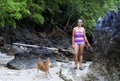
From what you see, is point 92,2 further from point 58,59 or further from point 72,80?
point 72,80

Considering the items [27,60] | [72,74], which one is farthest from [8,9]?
[72,74]

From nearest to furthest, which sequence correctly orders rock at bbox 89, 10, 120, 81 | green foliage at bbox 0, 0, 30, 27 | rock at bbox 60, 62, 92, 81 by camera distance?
rock at bbox 89, 10, 120, 81, rock at bbox 60, 62, 92, 81, green foliage at bbox 0, 0, 30, 27

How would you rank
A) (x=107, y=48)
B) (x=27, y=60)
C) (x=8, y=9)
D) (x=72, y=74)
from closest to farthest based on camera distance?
(x=107, y=48), (x=72, y=74), (x=8, y=9), (x=27, y=60)

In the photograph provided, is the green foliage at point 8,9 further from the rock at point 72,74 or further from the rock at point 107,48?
the rock at point 107,48

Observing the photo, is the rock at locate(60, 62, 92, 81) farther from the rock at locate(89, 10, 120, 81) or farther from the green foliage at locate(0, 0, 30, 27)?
the green foliage at locate(0, 0, 30, 27)

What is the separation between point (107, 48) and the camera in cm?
904

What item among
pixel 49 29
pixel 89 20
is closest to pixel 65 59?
pixel 89 20

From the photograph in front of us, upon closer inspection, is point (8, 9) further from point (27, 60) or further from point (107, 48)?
point (107, 48)

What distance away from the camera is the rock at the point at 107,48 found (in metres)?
8.84

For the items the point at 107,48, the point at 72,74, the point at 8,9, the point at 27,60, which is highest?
the point at 8,9

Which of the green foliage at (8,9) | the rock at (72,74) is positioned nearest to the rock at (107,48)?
the rock at (72,74)

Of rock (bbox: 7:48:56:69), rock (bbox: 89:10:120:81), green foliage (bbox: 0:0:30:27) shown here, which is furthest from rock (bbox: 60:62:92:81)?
green foliage (bbox: 0:0:30:27)

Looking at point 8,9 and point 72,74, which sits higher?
point 8,9

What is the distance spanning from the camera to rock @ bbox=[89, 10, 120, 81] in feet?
29.0
